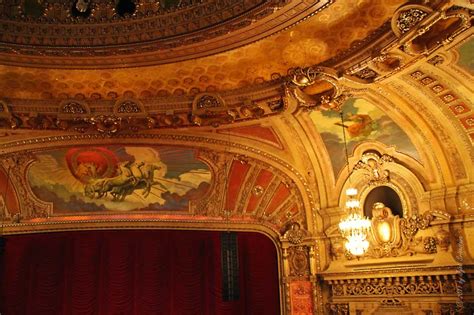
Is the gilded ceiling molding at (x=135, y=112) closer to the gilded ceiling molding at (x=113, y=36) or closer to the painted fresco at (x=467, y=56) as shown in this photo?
the gilded ceiling molding at (x=113, y=36)

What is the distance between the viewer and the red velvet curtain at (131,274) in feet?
38.7

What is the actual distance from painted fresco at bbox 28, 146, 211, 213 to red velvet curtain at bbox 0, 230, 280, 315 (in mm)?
1237

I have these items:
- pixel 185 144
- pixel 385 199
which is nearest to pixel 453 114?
pixel 385 199

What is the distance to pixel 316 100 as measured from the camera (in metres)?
8.49

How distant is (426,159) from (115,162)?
6681mm

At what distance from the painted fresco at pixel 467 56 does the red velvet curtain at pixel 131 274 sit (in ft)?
22.1

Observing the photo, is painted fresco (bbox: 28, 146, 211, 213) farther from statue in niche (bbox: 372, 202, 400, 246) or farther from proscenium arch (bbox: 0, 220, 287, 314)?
statue in niche (bbox: 372, 202, 400, 246)

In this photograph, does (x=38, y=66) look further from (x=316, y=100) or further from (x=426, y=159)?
(x=426, y=159)

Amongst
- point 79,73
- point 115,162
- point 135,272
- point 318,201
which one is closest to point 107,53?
point 79,73

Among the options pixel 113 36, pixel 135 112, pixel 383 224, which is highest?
pixel 113 36

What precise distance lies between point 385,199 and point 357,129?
4.72 ft

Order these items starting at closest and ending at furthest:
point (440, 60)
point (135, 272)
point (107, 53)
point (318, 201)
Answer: point (440, 60), point (107, 53), point (318, 201), point (135, 272)

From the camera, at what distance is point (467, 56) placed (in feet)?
21.9

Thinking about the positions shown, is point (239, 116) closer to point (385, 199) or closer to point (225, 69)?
point (225, 69)
